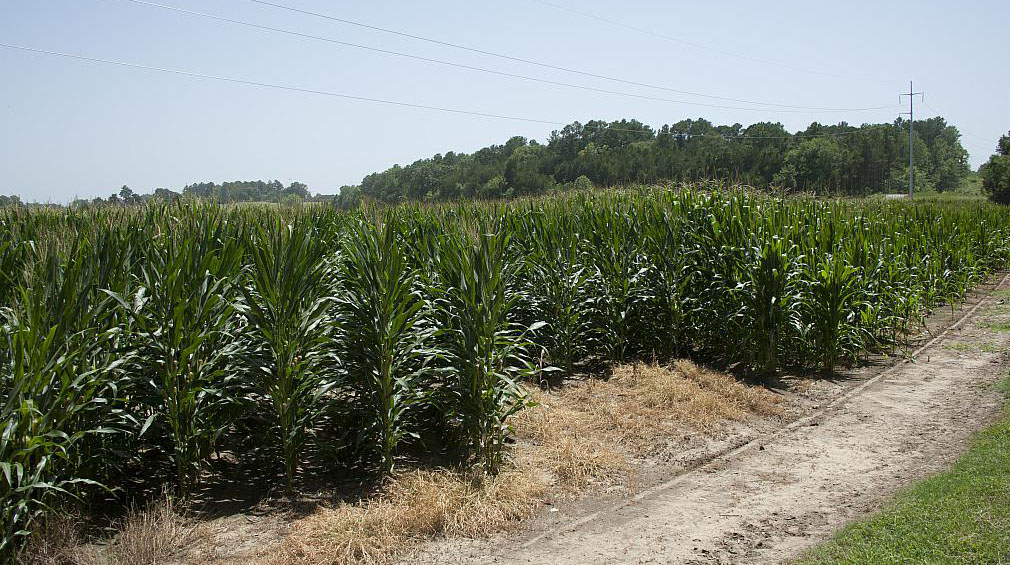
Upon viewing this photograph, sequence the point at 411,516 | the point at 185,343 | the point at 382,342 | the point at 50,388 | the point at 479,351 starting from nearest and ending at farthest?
the point at 50,388 < the point at 411,516 < the point at 185,343 < the point at 382,342 < the point at 479,351

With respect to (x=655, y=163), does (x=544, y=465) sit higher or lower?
lower

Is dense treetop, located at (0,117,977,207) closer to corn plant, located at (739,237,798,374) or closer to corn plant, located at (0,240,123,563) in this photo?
corn plant, located at (739,237,798,374)

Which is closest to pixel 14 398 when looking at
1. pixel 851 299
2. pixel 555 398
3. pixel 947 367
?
pixel 555 398

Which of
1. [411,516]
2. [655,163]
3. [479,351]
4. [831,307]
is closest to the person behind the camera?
[411,516]

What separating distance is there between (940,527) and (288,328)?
471 cm

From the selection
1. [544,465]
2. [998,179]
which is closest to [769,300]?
[544,465]

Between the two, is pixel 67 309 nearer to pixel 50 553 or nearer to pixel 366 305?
pixel 50 553

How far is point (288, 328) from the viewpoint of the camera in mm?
5145

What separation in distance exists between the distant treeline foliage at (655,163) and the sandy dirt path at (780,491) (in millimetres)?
5489

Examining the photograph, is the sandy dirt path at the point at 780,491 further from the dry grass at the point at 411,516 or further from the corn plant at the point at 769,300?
the corn plant at the point at 769,300

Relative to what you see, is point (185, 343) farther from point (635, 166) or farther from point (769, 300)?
point (635, 166)

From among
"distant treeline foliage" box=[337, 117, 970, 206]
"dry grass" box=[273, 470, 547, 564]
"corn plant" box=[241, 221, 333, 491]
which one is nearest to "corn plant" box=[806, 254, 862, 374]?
"distant treeline foliage" box=[337, 117, 970, 206]

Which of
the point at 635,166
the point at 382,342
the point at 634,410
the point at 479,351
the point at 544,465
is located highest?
the point at 635,166

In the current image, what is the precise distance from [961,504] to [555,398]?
4161 millimetres
